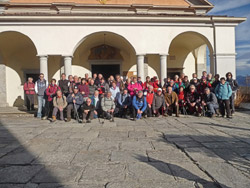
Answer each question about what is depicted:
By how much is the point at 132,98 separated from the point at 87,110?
1.99m

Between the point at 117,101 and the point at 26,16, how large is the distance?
6.35 metres

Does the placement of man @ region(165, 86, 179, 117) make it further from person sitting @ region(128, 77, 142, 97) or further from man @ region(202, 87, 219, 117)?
person sitting @ region(128, 77, 142, 97)

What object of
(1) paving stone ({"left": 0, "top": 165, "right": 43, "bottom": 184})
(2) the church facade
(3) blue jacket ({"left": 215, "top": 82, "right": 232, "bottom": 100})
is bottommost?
(1) paving stone ({"left": 0, "top": 165, "right": 43, "bottom": 184})

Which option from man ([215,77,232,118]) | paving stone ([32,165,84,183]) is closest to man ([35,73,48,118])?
paving stone ([32,165,84,183])

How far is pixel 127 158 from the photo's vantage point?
368 centimetres

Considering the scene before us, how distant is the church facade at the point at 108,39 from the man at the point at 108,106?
334cm

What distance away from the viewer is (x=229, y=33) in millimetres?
11273

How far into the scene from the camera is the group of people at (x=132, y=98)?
26.3ft

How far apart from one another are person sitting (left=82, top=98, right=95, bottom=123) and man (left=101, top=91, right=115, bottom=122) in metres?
0.44

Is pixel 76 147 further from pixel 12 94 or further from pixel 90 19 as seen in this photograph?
pixel 12 94

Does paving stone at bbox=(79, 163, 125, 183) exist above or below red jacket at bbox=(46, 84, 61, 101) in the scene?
below

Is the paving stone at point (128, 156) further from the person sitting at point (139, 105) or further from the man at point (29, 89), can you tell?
the man at point (29, 89)

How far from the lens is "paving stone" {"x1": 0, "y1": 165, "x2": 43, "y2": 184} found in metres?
2.85

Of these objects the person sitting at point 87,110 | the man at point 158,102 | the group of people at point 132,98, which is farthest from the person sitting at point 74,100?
the man at point 158,102
